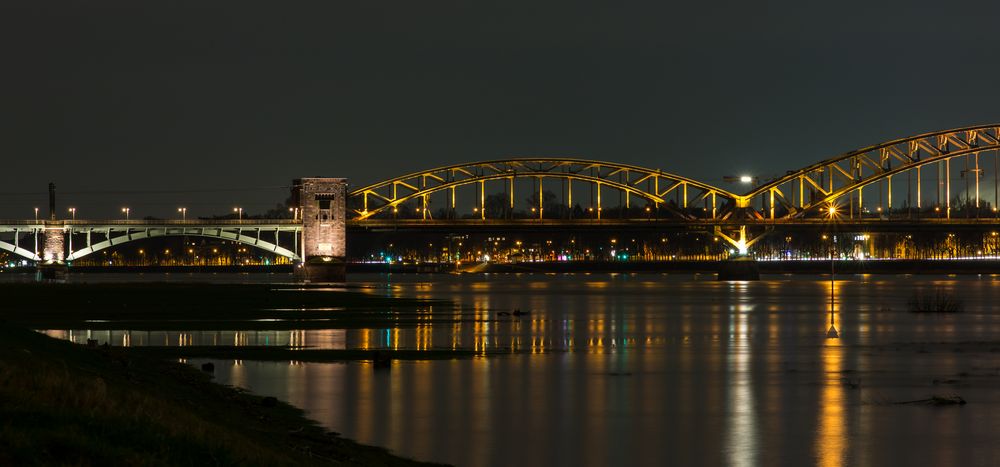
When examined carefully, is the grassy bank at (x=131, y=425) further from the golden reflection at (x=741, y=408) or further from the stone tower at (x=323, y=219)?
the stone tower at (x=323, y=219)

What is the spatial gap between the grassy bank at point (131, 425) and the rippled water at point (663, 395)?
119cm

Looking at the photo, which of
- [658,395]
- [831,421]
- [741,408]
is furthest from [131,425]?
[658,395]

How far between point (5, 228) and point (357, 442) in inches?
5146

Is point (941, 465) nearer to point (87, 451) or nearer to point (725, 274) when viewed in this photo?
point (87, 451)

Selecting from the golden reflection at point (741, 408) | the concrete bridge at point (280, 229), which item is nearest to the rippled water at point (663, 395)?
the golden reflection at point (741, 408)

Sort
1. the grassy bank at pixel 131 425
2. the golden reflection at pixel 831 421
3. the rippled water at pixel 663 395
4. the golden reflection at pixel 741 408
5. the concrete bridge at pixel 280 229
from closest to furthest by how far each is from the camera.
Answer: the grassy bank at pixel 131 425, the golden reflection at pixel 831 421, the golden reflection at pixel 741 408, the rippled water at pixel 663 395, the concrete bridge at pixel 280 229

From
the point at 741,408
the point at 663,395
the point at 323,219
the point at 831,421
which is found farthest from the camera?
the point at 323,219

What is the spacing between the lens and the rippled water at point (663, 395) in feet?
70.1

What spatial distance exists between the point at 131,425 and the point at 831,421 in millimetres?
14039

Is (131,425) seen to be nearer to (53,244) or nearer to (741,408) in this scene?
(741,408)

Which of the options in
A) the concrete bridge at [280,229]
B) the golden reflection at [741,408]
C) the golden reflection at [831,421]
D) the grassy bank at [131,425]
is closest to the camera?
the grassy bank at [131,425]

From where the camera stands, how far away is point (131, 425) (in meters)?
14.2

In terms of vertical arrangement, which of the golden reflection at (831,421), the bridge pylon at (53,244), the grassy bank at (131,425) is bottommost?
the golden reflection at (831,421)

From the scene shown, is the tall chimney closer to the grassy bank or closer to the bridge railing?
the bridge railing
